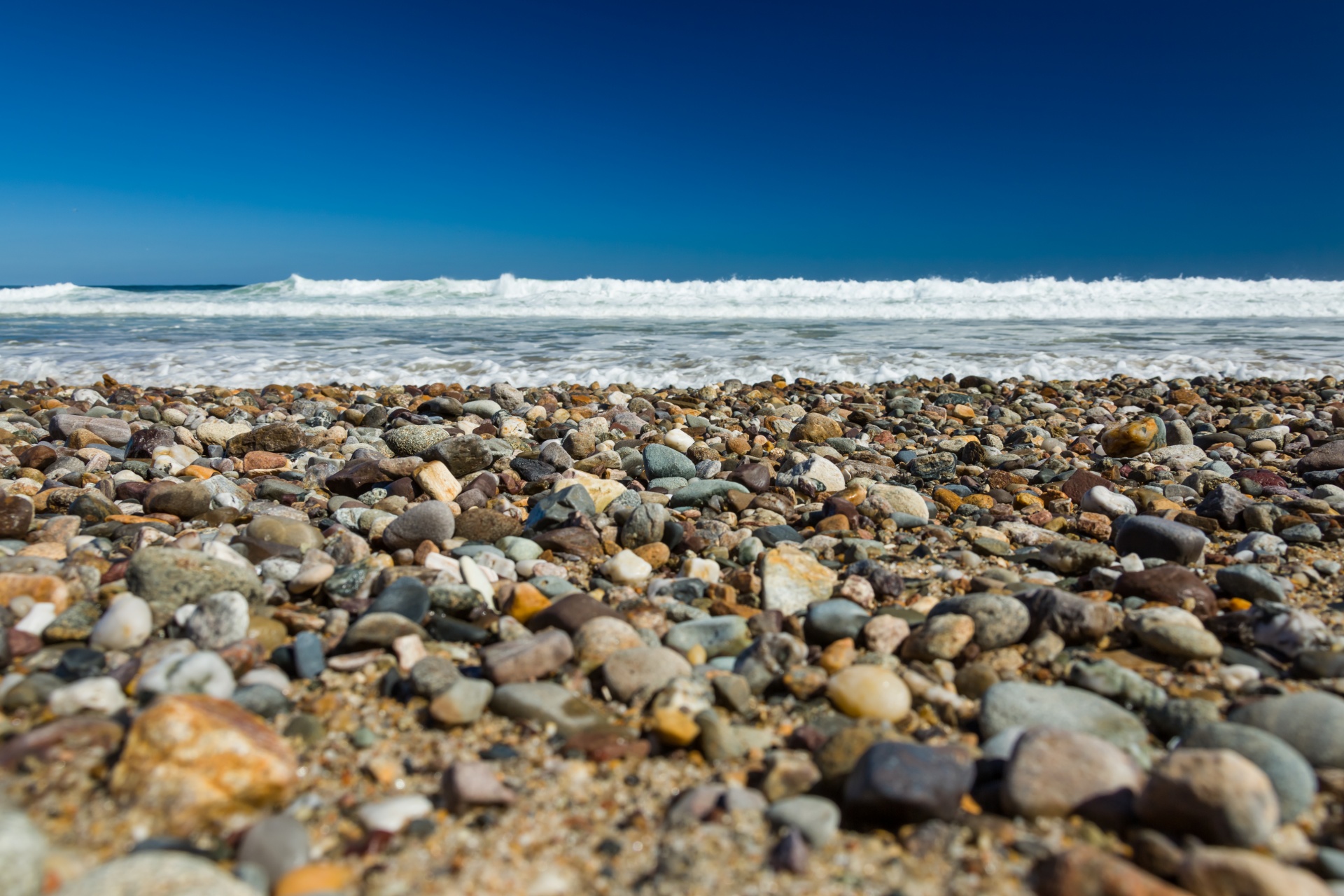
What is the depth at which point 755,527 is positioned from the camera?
2428mm

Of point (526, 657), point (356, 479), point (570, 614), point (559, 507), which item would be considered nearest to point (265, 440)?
point (356, 479)

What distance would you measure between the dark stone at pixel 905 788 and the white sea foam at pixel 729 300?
1234 centimetres

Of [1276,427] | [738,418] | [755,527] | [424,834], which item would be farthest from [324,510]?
[1276,427]

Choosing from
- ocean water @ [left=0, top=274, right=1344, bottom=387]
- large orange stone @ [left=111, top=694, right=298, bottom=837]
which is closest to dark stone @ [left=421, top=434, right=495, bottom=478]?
large orange stone @ [left=111, top=694, right=298, bottom=837]

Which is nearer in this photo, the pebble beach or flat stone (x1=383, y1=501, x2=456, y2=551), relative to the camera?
the pebble beach

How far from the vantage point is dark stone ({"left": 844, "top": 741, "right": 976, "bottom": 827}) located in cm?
109

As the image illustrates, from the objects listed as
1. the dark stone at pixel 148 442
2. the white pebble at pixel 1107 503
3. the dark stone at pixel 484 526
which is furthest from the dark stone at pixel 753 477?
the dark stone at pixel 148 442

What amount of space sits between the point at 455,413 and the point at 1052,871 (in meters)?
3.61

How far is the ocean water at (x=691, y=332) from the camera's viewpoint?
622 cm

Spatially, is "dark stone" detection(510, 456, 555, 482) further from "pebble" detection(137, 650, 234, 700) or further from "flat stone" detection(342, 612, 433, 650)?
"pebble" detection(137, 650, 234, 700)

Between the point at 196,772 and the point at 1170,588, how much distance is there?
202 cm

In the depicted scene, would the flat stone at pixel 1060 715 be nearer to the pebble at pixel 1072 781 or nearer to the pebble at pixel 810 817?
the pebble at pixel 1072 781

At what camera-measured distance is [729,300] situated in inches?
699

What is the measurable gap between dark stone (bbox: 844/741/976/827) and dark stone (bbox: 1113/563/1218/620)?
0.97 metres
